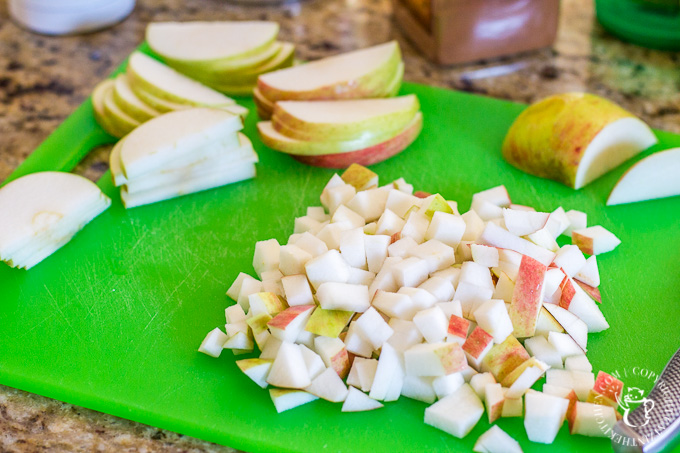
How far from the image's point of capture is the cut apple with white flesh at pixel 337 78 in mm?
2584

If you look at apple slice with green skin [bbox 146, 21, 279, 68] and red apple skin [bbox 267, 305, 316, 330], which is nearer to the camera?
red apple skin [bbox 267, 305, 316, 330]

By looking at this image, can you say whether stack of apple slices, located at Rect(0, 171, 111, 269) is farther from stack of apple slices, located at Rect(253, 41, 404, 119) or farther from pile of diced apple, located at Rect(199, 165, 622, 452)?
stack of apple slices, located at Rect(253, 41, 404, 119)

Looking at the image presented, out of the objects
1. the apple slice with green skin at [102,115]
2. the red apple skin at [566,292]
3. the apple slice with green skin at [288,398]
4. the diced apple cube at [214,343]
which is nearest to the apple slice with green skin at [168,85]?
the apple slice with green skin at [102,115]

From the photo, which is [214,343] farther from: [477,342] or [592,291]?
[592,291]

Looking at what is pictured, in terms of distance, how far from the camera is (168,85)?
2.64 meters

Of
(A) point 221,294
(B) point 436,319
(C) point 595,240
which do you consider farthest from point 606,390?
(A) point 221,294

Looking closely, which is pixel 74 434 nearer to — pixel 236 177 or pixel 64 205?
pixel 64 205

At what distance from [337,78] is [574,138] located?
2.90ft

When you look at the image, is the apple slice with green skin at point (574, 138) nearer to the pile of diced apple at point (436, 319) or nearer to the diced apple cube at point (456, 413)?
the pile of diced apple at point (436, 319)

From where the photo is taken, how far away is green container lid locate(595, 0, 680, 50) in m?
3.18

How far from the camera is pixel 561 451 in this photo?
1.62 meters

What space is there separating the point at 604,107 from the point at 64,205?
1826 mm

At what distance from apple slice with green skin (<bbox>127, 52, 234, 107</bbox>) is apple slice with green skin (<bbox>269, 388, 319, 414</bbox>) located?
1.28 meters

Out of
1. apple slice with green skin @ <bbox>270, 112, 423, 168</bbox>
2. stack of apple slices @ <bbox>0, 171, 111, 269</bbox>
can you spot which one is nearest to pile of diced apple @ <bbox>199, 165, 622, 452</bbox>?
apple slice with green skin @ <bbox>270, 112, 423, 168</bbox>
